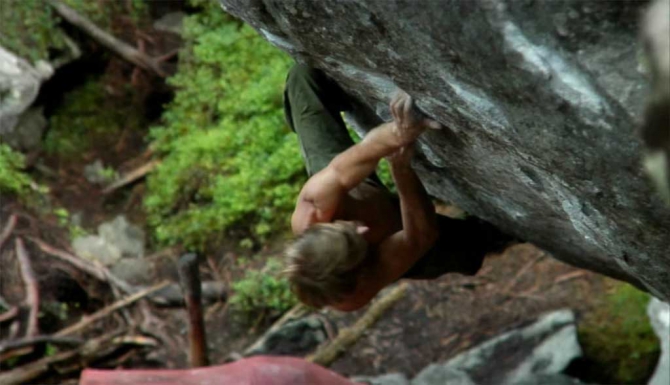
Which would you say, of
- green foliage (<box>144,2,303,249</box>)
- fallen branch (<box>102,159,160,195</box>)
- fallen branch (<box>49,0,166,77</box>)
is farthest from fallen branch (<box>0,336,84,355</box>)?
fallen branch (<box>49,0,166,77</box>)

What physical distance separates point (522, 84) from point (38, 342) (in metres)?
6.65

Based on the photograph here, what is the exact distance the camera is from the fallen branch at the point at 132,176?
10.8m

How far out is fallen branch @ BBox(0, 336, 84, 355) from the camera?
8469 millimetres

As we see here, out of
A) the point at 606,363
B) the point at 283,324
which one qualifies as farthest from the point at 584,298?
the point at 283,324

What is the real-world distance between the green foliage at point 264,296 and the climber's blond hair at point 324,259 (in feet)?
16.5

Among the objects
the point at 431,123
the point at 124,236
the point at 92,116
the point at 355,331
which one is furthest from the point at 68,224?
the point at 431,123

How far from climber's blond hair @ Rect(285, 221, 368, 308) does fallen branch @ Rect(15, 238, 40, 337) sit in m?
5.13

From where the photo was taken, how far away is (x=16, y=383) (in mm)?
8148

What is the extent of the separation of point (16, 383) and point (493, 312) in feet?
13.3

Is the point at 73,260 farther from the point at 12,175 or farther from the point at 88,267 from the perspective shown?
the point at 12,175

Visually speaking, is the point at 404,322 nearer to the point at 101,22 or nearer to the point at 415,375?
the point at 415,375

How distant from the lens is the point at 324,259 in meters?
4.30

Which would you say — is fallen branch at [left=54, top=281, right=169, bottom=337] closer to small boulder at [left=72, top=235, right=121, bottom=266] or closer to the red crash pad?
small boulder at [left=72, top=235, right=121, bottom=266]

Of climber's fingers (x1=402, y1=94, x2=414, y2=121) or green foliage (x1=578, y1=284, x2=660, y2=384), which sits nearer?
climber's fingers (x1=402, y1=94, x2=414, y2=121)
